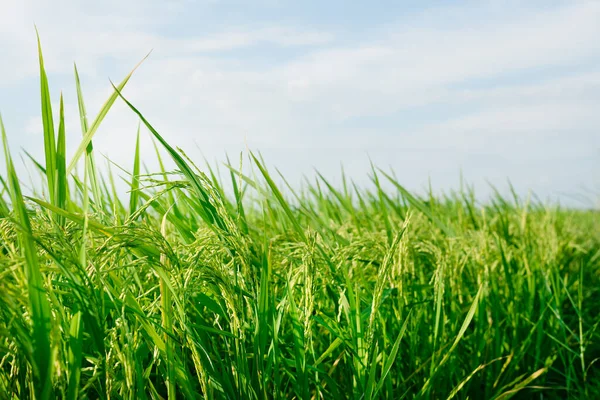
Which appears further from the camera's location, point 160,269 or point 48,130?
point 48,130

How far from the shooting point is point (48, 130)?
48.3 inches

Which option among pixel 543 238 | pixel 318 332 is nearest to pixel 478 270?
pixel 318 332

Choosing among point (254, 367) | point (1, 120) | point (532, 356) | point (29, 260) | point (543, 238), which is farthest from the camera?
point (543, 238)

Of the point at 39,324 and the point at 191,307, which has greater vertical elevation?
the point at 39,324

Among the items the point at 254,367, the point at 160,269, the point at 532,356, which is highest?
the point at 160,269

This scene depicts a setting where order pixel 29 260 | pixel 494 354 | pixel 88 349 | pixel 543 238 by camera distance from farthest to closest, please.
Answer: pixel 543 238, pixel 494 354, pixel 88 349, pixel 29 260

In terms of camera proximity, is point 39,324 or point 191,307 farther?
point 191,307

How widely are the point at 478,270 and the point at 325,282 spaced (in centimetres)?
101

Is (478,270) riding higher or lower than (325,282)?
lower

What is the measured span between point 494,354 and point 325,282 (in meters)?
0.90

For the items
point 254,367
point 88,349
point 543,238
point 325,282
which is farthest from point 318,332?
point 543,238

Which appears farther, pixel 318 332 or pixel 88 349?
pixel 318 332

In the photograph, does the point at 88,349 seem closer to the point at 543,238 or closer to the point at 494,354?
the point at 494,354

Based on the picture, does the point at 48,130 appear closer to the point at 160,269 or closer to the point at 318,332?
the point at 160,269
